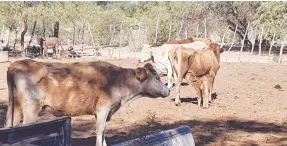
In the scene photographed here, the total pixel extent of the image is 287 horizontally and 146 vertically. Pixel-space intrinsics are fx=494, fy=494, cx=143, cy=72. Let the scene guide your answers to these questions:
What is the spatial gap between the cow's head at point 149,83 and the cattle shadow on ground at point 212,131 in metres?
0.57

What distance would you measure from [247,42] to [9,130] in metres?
39.4

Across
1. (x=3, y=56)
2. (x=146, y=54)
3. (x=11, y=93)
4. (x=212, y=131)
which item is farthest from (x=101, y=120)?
(x=3, y=56)

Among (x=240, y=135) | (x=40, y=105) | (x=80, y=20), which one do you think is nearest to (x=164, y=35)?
(x=80, y=20)

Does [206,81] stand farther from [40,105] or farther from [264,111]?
[40,105]

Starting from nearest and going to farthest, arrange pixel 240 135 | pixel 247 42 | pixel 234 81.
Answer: pixel 240 135 < pixel 234 81 < pixel 247 42

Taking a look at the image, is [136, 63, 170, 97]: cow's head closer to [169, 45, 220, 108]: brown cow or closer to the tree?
[169, 45, 220, 108]: brown cow

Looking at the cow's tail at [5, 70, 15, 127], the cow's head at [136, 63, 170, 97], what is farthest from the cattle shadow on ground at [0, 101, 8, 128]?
the cow's head at [136, 63, 170, 97]

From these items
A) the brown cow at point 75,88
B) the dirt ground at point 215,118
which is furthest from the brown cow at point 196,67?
the brown cow at point 75,88

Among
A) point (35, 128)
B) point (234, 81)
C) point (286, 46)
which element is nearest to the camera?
point (35, 128)

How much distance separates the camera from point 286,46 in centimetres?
3875

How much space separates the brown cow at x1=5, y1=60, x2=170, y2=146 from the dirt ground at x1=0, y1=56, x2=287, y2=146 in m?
0.41

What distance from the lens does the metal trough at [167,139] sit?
4453 millimetres

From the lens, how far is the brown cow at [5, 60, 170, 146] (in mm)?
6512

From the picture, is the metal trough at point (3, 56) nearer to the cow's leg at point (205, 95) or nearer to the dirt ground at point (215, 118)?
the dirt ground at point (215, 118)
